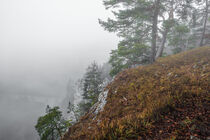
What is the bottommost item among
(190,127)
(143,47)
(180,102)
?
(190,127)

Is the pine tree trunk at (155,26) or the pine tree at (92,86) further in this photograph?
the pine tree at (92,86)

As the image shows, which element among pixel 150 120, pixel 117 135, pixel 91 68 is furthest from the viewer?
pixel 91 68

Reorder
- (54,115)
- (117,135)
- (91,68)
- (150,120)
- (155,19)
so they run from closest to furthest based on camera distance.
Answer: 1. (117,135)
2. (150,120)
3. (155,19)
4. (54,115)
5. (91,68)

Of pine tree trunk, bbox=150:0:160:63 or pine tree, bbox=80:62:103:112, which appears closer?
pine tree trunk, bbox=150:0:160:63

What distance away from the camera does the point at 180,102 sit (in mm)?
3613

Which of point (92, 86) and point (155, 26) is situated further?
point (92, 86)

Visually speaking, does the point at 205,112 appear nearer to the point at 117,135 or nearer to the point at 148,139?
the point at 148,139

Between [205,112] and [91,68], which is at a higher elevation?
[91,68]

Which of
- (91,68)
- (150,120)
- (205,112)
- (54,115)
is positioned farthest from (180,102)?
(91,68)

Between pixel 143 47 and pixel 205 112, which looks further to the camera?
pixel 143 47

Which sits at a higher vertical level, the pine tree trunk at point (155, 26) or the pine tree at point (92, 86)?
the pine tree trunk at point (155, 26)

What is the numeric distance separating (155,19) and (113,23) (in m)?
4.21

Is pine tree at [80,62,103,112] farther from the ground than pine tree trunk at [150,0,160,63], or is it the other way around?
pine tree trunk at [150,0,160,63]

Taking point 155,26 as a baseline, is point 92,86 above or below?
below
